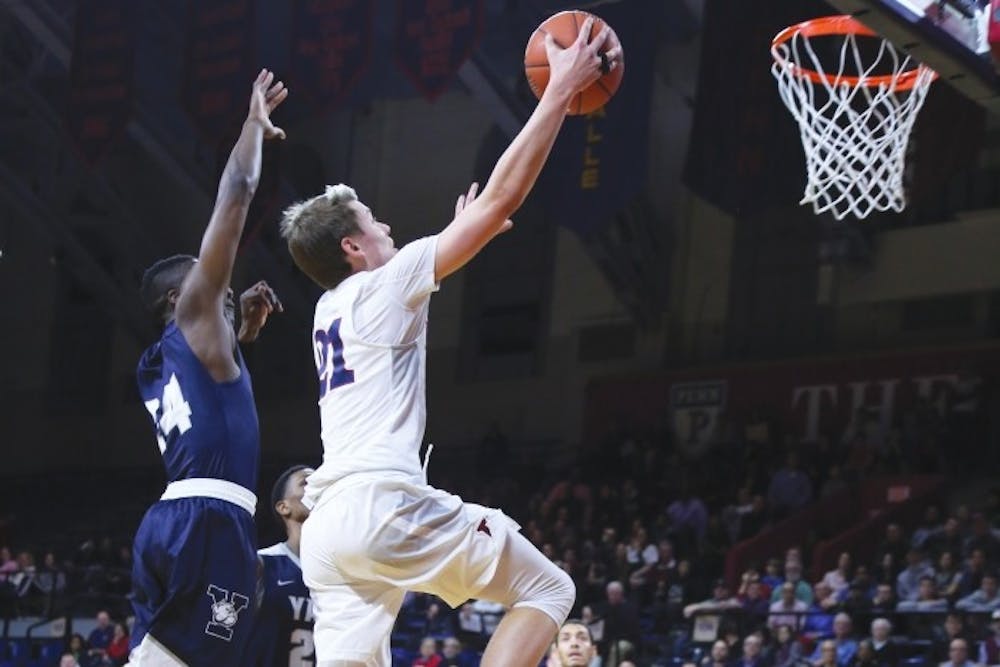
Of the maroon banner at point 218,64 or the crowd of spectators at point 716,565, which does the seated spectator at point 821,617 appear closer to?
the crowd of spectators at point 716,565

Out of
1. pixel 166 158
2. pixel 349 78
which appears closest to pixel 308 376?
pixel 166 158

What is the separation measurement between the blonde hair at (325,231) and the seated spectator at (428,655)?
954cm

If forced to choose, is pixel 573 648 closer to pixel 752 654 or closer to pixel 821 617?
pixel 752 654

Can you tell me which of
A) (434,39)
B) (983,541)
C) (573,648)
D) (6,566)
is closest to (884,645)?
(983,541)

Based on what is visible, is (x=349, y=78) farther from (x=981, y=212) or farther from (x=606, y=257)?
(x=981, y=212)

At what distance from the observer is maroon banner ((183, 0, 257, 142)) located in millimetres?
21031

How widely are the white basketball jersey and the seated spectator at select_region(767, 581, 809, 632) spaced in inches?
407

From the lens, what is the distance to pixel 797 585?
1611cm

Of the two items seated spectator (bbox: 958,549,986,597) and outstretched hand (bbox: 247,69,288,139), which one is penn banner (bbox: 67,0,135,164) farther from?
outstretched hand (bbox: 247,69,288,139)

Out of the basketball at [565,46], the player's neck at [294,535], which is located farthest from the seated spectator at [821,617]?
the basketball at [565,46]

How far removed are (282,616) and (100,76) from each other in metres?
16.1

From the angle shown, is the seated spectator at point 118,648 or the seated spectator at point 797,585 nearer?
the seated spectator at point 797,585

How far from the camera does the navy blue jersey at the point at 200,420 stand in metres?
5.67

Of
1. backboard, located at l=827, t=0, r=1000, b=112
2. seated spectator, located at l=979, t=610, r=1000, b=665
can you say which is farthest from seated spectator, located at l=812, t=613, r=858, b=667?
backboard, located at l=827, t=0, r=1000, b=112
